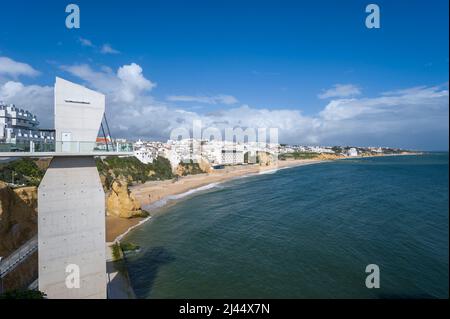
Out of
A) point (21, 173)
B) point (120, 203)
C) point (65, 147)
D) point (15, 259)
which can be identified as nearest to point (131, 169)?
point (120, 203)

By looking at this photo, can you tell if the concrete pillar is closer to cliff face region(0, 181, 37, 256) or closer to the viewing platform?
the viewing platform

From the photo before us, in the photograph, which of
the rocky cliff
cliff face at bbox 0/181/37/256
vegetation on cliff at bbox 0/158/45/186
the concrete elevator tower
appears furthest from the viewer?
vegetation on cliff at bbox 0/158/45/186

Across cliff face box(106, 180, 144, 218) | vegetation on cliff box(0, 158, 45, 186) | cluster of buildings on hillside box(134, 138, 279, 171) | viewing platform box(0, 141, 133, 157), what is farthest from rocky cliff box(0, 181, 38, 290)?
cluster of buildings on hillside box(134, 138, 279, 171)

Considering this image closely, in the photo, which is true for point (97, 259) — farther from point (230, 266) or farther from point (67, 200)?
point (230, 266)

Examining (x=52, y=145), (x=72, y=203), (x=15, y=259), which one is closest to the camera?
(x=52, y=145)

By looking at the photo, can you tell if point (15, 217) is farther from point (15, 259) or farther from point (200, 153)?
point (200, 153)
